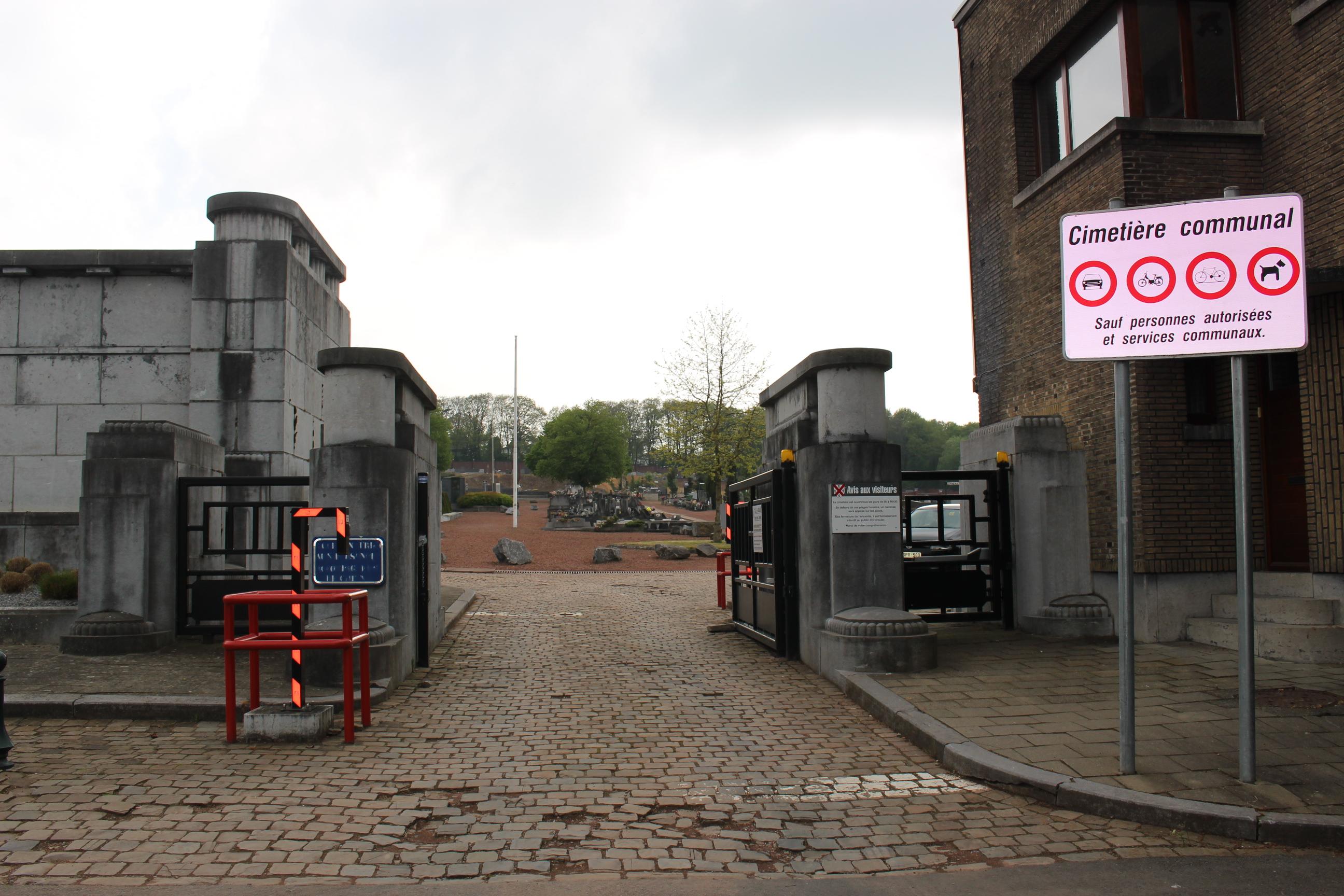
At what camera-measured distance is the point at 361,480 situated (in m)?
8.38

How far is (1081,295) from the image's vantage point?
568 centimetres

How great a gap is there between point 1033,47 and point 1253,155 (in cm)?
337

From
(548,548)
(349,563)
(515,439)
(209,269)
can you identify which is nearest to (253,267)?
(209,269)

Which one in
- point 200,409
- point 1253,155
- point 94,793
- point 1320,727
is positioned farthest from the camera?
point 200,409

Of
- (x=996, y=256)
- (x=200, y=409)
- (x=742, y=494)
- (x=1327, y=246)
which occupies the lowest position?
(x=742, y=494)

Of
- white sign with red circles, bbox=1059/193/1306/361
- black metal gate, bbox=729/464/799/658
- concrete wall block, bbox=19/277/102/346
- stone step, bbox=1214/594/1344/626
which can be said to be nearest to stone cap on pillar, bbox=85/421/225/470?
concrete wall block, bbox=19/277/102/346

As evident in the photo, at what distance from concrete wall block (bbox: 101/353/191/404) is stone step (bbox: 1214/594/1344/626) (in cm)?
1284

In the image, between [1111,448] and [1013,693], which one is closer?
[1013,693]

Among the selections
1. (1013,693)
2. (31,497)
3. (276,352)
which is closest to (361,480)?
(276,352)

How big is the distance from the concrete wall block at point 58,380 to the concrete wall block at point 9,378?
30 millimetres

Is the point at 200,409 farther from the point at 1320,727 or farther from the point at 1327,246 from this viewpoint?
the point at 1327,246

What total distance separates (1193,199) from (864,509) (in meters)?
4.87

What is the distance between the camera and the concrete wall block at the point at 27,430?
12.2 metres

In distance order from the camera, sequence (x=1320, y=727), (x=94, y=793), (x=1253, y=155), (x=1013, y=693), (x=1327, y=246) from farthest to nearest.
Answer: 1. (x=1253, y=155)
2. (x=1327, y=246)
3. (x=1013, y=693)
4. (x=1320, y=727)
5. (x=94, y=793)
